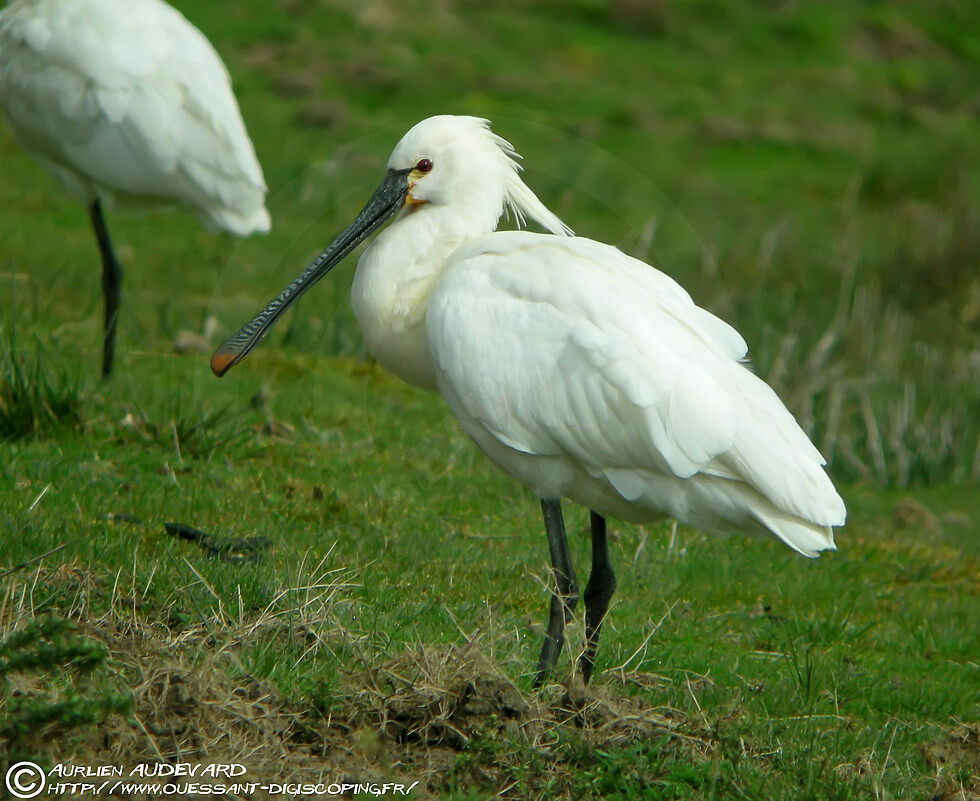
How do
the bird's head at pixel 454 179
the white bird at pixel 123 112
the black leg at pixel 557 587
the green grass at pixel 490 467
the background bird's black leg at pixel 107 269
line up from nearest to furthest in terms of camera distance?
the green grass at pixel 490 467 < the black leg at pixel 557 587 < the bird's head at pixel 454 179 < the white bird at pixel 123 112 < the background bird's black leg at pixel 107 269

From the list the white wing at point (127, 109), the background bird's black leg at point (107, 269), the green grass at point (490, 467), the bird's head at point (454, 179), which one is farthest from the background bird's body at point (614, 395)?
the background bird's black leg at point (107, 269)

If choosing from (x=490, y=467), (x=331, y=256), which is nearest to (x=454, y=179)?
(x=331, y=256)

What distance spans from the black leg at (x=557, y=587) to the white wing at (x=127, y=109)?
138 inches

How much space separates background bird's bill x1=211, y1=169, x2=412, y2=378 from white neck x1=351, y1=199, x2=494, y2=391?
14 cm

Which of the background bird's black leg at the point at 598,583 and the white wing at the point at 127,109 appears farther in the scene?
the white wing at the point at 127,109

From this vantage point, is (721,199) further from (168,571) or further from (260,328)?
(168,571)

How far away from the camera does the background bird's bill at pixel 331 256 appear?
5.47m

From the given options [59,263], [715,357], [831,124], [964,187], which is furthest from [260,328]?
[831,124]

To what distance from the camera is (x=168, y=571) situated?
4.99 meters

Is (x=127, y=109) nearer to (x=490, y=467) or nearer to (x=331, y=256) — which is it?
(x=331, y=256)

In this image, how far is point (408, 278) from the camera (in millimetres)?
5164

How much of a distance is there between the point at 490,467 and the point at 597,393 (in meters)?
2.77

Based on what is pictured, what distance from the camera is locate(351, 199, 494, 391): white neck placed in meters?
5.12

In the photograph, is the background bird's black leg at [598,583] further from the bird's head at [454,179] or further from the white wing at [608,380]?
the bird's head at [454,179]
